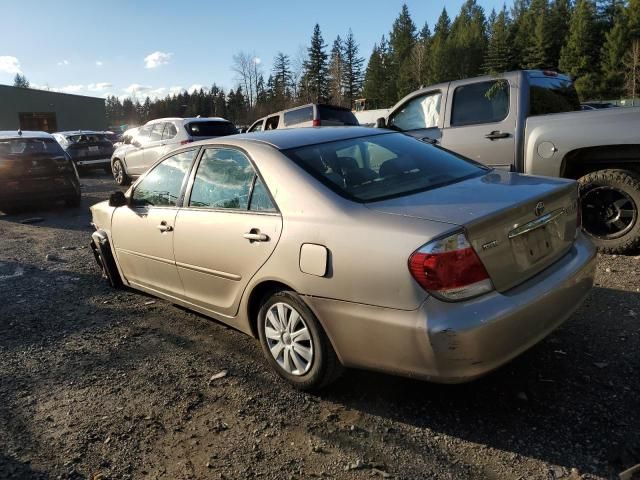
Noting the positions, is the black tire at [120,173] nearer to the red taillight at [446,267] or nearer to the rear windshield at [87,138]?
the rear windshield at [87,138]

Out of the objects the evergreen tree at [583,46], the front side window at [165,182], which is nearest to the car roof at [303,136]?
the front side window at [165,182]

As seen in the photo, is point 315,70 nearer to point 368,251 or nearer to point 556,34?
point 556,34

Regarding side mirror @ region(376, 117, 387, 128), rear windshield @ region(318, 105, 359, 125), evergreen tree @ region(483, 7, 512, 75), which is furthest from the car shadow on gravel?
evergreen tree @ region(483, 7, 512, 75)

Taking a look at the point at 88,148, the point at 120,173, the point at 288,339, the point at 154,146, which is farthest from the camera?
the point at 88,148

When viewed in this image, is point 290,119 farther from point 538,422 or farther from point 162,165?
point 538,422

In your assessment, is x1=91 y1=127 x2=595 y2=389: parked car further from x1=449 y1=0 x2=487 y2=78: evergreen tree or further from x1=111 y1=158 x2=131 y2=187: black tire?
x1=449 y1=0 x2=487 y2=78: evergreen tree

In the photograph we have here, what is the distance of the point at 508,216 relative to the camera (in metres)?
2.68

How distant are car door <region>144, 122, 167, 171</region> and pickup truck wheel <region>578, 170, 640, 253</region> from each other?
31.5 ft

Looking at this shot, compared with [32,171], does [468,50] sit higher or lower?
higher

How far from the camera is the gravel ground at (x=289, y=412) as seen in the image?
8.33 feet

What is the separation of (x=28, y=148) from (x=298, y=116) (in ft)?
19.0

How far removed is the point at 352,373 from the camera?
339 centimetres

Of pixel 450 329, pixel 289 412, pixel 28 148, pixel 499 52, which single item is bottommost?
pixel 289 412

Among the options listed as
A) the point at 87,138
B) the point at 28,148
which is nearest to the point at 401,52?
the point at 87,138
